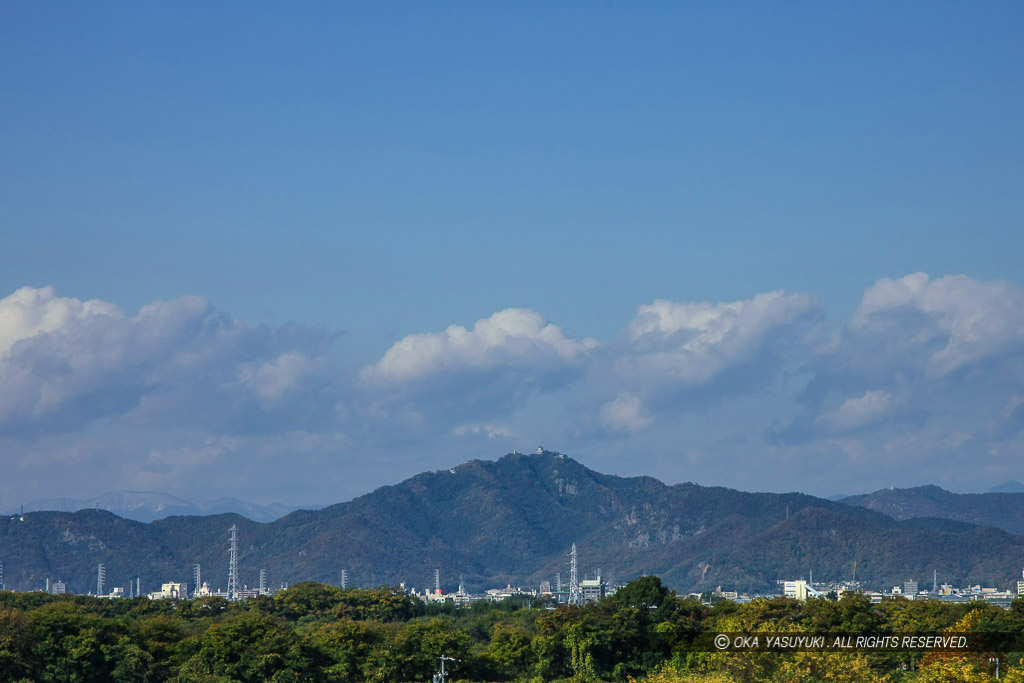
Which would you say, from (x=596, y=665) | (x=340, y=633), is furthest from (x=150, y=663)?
(x=596, y=665)

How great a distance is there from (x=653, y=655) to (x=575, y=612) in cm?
468

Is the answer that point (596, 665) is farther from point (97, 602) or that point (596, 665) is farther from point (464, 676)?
point (97, 602)

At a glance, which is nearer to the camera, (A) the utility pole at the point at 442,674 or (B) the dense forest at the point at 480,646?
(A) the utility pole at the point at 442,674

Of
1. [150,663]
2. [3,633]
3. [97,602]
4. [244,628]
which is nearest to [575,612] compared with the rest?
[244,628]

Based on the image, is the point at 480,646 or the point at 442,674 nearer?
the point at 442,674

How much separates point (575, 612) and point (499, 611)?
23.9 meters

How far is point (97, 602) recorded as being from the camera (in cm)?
7869

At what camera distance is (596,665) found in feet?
185

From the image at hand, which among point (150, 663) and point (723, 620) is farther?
point (723, 620)

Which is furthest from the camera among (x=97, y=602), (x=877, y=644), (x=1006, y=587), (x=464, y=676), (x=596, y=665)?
(x=1006, y=587)

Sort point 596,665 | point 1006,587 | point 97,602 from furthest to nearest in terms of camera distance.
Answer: point 1006,587, point 97,602, point 596,665

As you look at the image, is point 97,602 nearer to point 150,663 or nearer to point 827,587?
point 150,663

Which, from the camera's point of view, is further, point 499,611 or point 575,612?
point 499,611

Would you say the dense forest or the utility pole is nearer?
the utility pole
